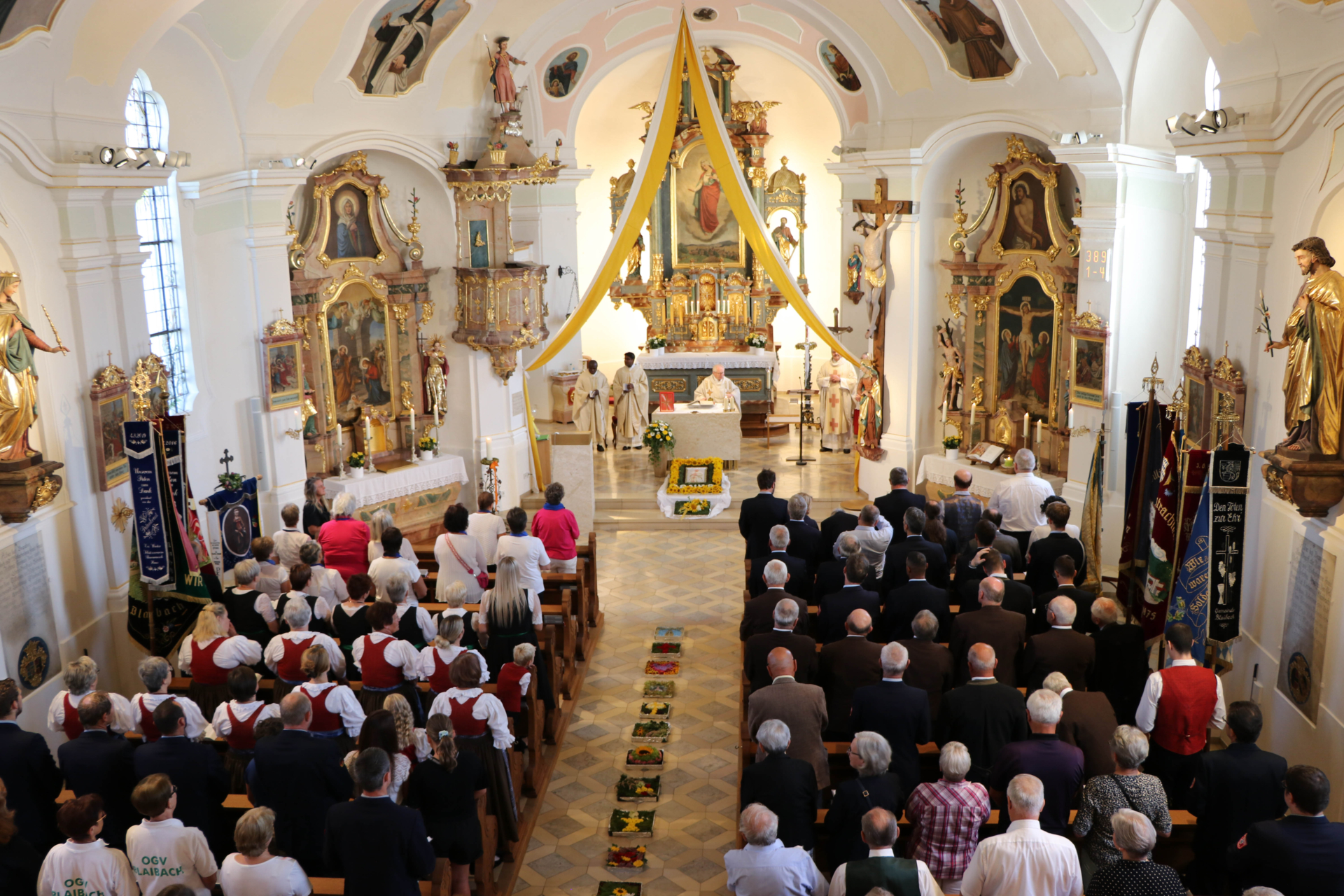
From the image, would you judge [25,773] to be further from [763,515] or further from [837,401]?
[837,401]

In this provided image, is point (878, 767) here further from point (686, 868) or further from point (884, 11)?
point (884, 11)

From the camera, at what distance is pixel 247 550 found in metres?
10.9

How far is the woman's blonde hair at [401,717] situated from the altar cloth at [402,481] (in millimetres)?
8076

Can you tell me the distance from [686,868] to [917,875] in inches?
110

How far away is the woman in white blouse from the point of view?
4.99 m

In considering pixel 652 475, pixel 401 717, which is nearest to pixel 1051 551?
pixel 401 717

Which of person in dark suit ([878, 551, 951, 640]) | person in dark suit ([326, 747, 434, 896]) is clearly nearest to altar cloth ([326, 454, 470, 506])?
person in dark suit ([878, 551, 951, 640])

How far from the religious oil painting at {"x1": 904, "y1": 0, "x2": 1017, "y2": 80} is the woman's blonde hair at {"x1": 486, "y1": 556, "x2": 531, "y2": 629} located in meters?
8.33

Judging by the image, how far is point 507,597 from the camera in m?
8.18

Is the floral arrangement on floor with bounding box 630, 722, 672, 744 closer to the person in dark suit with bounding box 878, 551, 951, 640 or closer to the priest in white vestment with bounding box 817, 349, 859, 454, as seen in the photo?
the person in dark suit with bounding box 878, 551, 951, 640

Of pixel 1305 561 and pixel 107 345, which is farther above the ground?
pixel 107 345

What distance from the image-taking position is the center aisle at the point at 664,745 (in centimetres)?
746

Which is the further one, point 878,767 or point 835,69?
Answer: point 835,69

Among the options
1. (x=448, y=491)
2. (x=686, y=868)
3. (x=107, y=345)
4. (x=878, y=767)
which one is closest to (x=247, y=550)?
(x=107, y=345)
